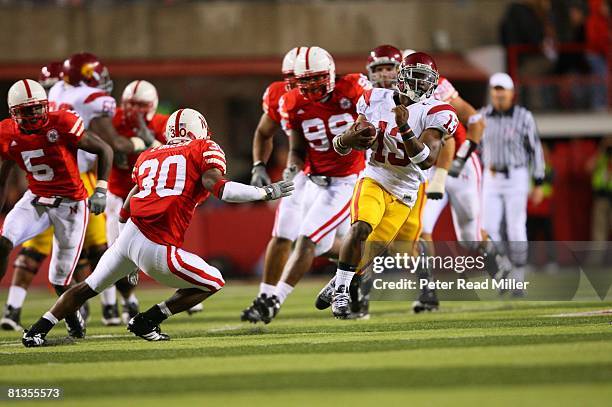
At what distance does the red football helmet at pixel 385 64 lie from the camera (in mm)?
8797

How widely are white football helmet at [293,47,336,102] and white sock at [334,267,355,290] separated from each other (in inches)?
61.6

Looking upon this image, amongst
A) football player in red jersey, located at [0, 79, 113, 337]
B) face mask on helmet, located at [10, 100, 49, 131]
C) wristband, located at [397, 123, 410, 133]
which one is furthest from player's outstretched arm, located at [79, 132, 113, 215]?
wristband, located at [397, 123, 410, 133]

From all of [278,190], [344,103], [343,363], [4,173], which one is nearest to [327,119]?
[344,103]

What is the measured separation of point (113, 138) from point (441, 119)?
3.02 metres

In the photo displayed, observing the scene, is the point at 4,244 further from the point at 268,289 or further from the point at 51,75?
the point at 51,75

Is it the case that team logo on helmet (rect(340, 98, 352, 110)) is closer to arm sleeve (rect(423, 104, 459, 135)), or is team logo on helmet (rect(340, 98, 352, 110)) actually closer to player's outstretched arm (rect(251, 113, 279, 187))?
player's outstretched arm (rect(251, 113, 279, 187))

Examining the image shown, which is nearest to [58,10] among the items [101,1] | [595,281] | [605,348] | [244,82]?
[101,1]

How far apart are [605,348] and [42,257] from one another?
15.8 feet

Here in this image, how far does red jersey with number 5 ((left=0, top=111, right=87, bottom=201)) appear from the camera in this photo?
26.8 ft

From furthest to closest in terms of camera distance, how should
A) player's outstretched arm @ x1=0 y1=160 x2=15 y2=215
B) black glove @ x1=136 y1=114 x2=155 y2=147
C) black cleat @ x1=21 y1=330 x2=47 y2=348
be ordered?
black glove @ x1=136 y1=114 x2=155 y2=147 → player's outstretched arm @ x1=0 y1=160 x2=15 y2=215 → black cleat @ x1=21 y1=330 x2=47 y2=348

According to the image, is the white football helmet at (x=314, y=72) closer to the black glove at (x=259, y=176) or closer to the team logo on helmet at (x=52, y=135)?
the black glove at (x=259, y=176)

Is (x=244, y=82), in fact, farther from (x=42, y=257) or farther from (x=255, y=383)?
(x=255, y=383)

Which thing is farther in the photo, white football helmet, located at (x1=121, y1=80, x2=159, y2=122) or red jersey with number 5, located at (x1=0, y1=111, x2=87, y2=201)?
white football helmet, located at (x1=121, y1=80, x2=159, y2=122)

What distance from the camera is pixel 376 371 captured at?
5.74m
